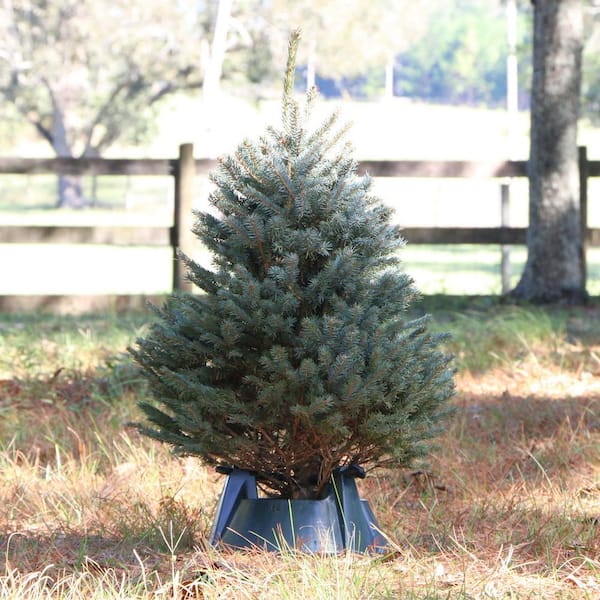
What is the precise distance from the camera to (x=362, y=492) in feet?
14.1

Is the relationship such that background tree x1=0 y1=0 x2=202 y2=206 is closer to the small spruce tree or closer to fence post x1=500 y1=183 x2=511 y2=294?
fence post x1=500 y1=183 x2=511 y2=294

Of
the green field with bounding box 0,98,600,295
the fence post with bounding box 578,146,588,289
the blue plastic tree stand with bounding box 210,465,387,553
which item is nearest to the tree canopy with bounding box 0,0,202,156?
the green field with bounding box 0,98,600,295

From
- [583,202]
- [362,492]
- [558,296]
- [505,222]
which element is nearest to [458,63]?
[505,222]

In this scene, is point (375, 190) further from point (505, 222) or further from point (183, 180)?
point (505, 222)

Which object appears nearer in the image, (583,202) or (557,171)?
(557,171)

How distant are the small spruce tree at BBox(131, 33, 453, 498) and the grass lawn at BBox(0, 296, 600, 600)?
33 centimetres

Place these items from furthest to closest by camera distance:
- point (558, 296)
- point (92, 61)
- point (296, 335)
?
point (92, 61)
point (558, 296)
point (296, 335)

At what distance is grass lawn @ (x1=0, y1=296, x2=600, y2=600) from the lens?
291 centimetres

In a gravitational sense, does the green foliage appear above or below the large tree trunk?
above

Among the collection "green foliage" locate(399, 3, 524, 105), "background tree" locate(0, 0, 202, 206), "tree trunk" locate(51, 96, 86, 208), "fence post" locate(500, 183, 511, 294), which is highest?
"green foliage" locate(399, 3, 524, 105)

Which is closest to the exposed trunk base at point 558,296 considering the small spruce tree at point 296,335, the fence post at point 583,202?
the fence post at point 583,202

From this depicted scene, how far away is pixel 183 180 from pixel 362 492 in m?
6.03

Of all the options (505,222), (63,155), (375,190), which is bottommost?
(375,190)

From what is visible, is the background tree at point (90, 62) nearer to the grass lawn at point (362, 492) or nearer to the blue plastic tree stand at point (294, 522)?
the grass lawn at point (362, 492)
